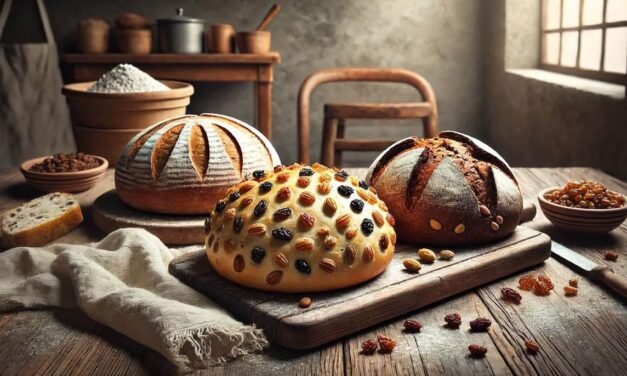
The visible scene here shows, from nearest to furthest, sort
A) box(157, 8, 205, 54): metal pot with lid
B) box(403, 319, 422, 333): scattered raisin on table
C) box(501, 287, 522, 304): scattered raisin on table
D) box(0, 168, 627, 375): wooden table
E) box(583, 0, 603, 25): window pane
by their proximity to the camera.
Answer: box(0, 168, 627, 375): wooden table → box(403, 319, 422, 333): scattered raisin on table → box(501, 287, 522, 304): scattered raisin on table → box(583, 0, 603, 25): window pane → box(157, 8, 205, 54): metal pot with lid

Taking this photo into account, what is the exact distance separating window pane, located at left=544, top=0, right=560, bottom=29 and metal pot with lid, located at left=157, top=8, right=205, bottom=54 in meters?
1.96

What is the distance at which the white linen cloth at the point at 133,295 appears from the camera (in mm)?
911

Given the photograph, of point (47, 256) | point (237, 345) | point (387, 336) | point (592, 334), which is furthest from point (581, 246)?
point (47, 256)

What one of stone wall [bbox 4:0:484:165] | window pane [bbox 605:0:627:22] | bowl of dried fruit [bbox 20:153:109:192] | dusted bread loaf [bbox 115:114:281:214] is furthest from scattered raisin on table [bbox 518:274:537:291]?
stone wall [bbox 4:0:484:165]

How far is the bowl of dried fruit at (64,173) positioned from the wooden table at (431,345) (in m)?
0.75

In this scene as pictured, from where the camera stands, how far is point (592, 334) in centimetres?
98

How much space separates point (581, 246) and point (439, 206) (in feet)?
1.23

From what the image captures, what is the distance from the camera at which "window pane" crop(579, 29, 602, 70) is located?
319 cm

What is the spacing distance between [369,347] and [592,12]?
289 centimetres

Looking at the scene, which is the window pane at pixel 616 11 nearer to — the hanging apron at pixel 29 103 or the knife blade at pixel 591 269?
the knife blade at pixel 591 269

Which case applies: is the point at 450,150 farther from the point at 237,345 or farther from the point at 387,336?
the point at 237,345

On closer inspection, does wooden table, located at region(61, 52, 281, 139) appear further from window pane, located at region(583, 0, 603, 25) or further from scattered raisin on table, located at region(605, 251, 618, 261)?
scattered raisin on table, located at region(605, 251, 618, 261)

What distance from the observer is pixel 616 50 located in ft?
9.85

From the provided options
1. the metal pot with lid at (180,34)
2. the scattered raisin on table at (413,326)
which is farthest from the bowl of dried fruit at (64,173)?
the metal pot with lid at (180,34)
